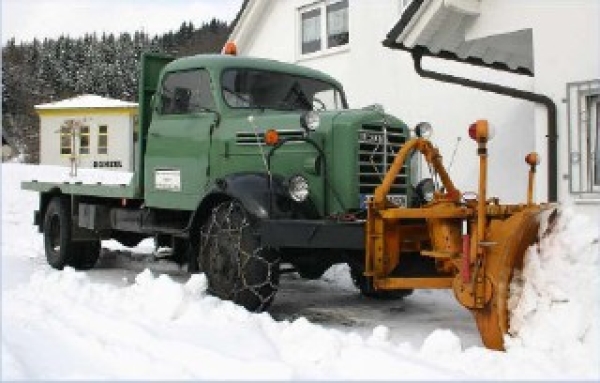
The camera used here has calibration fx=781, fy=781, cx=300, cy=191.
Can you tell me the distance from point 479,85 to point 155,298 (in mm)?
4730

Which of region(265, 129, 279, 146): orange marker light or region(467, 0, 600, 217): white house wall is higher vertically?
region(467, 0, 600, 217): white house wall

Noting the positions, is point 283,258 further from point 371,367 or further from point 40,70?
point 40,70

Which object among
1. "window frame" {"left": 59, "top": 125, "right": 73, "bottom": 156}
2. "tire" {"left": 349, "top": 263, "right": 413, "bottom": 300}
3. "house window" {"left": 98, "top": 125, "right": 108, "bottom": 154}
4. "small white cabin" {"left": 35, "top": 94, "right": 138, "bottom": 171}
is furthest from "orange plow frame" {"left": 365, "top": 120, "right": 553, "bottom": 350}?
"window frame" {"left": 59, "top": 125, "right": 73, "bottom": 156}

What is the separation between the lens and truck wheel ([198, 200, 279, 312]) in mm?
6113

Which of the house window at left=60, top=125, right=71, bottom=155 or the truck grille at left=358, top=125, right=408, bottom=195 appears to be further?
the house window at left=60, top=125, right=71, bottom=155

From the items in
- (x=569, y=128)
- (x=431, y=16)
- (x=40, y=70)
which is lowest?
(x=569, y=128)

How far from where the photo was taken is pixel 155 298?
621 centimetres

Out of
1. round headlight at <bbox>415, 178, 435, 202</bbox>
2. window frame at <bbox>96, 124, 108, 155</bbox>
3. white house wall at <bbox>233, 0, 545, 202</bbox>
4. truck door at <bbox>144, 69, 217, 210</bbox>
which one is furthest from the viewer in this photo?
window frame at <bbox>96, 124, 108, 155</bbox>

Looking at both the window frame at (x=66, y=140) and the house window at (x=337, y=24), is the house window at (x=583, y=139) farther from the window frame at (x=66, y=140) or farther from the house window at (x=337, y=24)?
the window frame at (x=66, y=140)

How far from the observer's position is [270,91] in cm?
756

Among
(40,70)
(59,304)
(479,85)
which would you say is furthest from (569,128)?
(40,70)

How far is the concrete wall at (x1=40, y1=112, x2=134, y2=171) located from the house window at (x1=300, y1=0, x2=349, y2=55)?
82.7 ft

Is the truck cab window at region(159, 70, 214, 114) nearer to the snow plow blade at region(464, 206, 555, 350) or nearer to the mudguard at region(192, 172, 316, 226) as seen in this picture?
the mudguard at region(192, 172, 316, 226)

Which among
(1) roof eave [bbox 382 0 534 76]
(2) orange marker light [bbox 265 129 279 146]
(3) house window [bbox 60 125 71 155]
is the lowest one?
(2) orange marker light [bbox 265 129 279 146]
